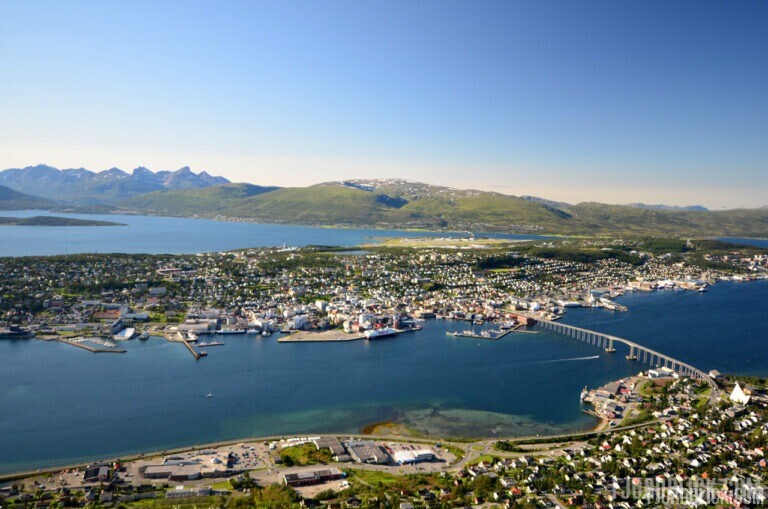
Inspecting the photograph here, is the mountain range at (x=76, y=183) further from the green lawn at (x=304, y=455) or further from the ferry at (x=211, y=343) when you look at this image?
the green lawn at (x=304, y=455)

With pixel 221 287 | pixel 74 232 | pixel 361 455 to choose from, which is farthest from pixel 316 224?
pixel 361 455

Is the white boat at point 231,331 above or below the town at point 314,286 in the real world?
below

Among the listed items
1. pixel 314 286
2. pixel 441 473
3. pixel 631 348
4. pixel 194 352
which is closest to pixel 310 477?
pixel 441 473

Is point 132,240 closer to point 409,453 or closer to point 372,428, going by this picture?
point 372,428

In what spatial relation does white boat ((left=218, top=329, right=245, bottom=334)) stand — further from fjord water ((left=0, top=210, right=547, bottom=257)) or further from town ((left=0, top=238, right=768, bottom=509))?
fjord water ((left=0, top=210, right=547, bottom=257))

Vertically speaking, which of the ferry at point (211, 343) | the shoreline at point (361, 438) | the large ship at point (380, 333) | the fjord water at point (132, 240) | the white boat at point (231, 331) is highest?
the fjord water at point (132, 240)

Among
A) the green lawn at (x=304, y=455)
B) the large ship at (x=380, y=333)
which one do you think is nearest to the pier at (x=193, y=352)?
the large ship at (x=380, y=333)
